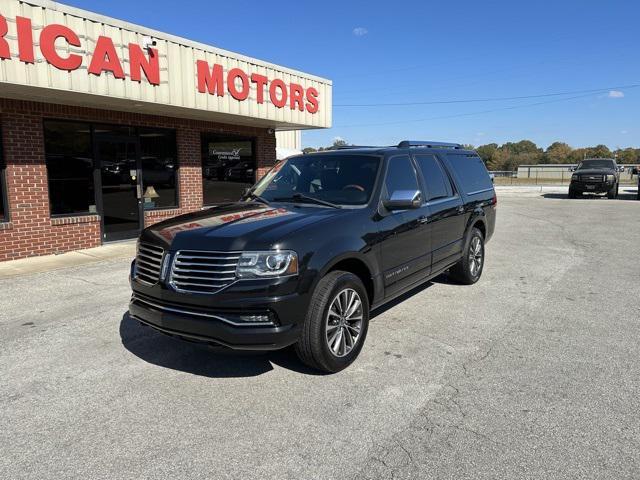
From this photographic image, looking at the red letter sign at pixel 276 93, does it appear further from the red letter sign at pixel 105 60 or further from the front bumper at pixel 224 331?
the front bumper at pixel 224 331

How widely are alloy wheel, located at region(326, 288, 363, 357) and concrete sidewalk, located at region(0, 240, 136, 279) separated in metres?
6.14

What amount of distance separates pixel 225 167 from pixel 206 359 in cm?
979

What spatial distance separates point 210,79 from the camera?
10367mm

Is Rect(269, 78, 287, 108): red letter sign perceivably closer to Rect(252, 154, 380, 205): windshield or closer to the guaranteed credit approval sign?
the guaranteed credit approval sign

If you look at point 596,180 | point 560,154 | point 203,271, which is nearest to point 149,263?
point 203,271

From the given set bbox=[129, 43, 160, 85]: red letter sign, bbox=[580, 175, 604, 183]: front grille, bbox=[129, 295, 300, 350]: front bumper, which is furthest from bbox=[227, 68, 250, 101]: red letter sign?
bbox=[580, 175, 604, 183]: front grille

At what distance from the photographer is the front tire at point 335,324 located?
3613 millimetres

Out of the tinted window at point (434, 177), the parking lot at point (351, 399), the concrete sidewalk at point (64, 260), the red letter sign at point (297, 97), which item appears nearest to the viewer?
the parking lot at point (351, 399)

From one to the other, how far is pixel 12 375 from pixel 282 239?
101 inches

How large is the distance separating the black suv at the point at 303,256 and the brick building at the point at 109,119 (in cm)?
480

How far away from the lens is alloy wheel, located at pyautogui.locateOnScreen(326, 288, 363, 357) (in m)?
3.82

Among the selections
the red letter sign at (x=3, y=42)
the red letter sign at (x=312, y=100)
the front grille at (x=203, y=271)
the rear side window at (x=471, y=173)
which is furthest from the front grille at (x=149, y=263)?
the red letter sign at (x=312, y=100)

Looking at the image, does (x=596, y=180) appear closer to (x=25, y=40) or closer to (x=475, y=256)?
(x=475, y=256)

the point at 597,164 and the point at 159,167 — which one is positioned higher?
the point at 597,164
